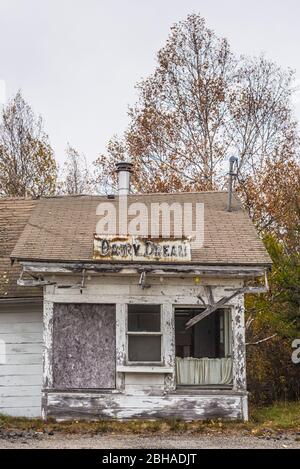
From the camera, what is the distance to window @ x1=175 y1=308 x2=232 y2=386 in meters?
13.7

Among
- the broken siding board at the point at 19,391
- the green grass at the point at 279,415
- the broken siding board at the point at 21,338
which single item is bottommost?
the green grass at the point at 279,415

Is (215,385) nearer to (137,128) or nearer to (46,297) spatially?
(46,297)

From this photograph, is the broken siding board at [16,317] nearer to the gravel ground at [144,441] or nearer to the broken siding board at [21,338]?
the broken siding board at [21,338]

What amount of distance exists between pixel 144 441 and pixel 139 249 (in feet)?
12.6

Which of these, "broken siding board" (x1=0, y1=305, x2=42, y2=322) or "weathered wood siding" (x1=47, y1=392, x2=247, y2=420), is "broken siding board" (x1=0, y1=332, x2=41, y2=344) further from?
"weathered wood siding" (x1=47, y1=392, x2=247, y2=420)

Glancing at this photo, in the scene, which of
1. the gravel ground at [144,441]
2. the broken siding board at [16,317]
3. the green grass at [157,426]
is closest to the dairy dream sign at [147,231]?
the broken siding board at [16,317]

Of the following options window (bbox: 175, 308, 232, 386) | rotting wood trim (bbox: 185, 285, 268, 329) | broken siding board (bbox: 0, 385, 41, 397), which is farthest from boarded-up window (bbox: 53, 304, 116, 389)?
rotting wood trim (bbox: 185, 285, 268, 329)

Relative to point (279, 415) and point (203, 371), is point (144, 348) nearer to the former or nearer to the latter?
point (203, 371)

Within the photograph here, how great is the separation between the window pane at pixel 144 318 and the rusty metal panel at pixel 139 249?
1.12m

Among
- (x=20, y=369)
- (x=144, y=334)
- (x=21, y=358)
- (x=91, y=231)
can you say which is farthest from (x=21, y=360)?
(x=91, y=231)

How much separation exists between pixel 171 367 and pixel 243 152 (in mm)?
14242

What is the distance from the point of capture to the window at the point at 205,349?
13734 millimetres

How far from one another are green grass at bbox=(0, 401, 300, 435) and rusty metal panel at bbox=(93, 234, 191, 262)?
308 centimetres

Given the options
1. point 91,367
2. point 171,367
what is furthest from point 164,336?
point 91,367
